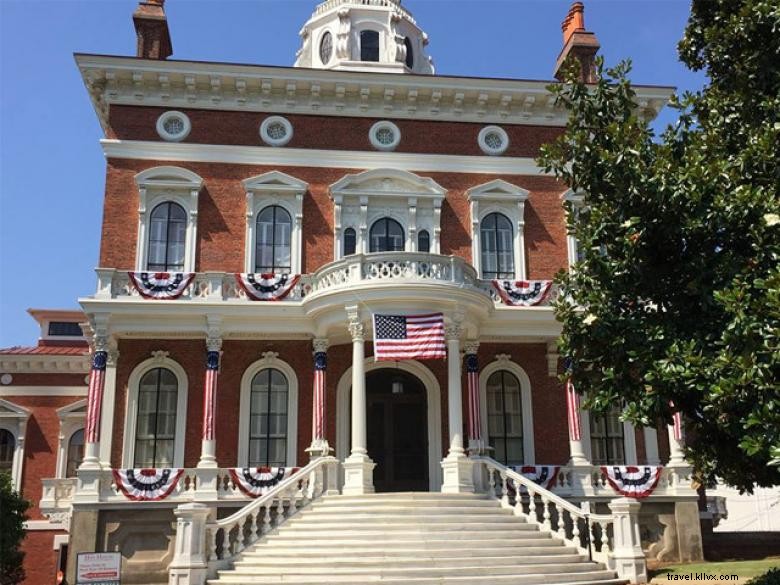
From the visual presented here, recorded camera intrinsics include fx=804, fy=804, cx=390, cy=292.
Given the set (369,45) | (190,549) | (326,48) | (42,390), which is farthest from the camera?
(326,48)

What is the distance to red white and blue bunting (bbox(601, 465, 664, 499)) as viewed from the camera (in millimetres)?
21062

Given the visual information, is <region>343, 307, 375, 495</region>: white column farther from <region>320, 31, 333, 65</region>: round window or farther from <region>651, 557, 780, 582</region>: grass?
<region>320, 31, 333, 65</region>: round window

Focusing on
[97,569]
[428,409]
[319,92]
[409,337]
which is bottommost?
[97,569]

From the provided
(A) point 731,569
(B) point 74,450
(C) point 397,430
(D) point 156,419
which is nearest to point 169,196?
(D) point 156,419

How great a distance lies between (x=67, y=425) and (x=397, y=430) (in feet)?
47.7

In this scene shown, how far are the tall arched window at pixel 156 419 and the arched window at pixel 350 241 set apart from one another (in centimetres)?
599

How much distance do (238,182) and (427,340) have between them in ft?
26.1

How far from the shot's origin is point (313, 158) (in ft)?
77.4

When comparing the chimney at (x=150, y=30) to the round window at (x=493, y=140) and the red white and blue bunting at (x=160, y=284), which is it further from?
the round window at (x=493, y=140)

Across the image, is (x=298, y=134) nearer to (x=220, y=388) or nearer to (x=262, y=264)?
(x=262, y=264)

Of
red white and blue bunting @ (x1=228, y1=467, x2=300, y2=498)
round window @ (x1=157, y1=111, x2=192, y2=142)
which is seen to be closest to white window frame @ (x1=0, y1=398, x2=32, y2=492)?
round window @ (x1=157, y1=111, x2=192, y2=142)

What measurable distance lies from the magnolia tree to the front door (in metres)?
10.4

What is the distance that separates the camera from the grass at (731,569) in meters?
15.4

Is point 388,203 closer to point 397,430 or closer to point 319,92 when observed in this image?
point 319,92
